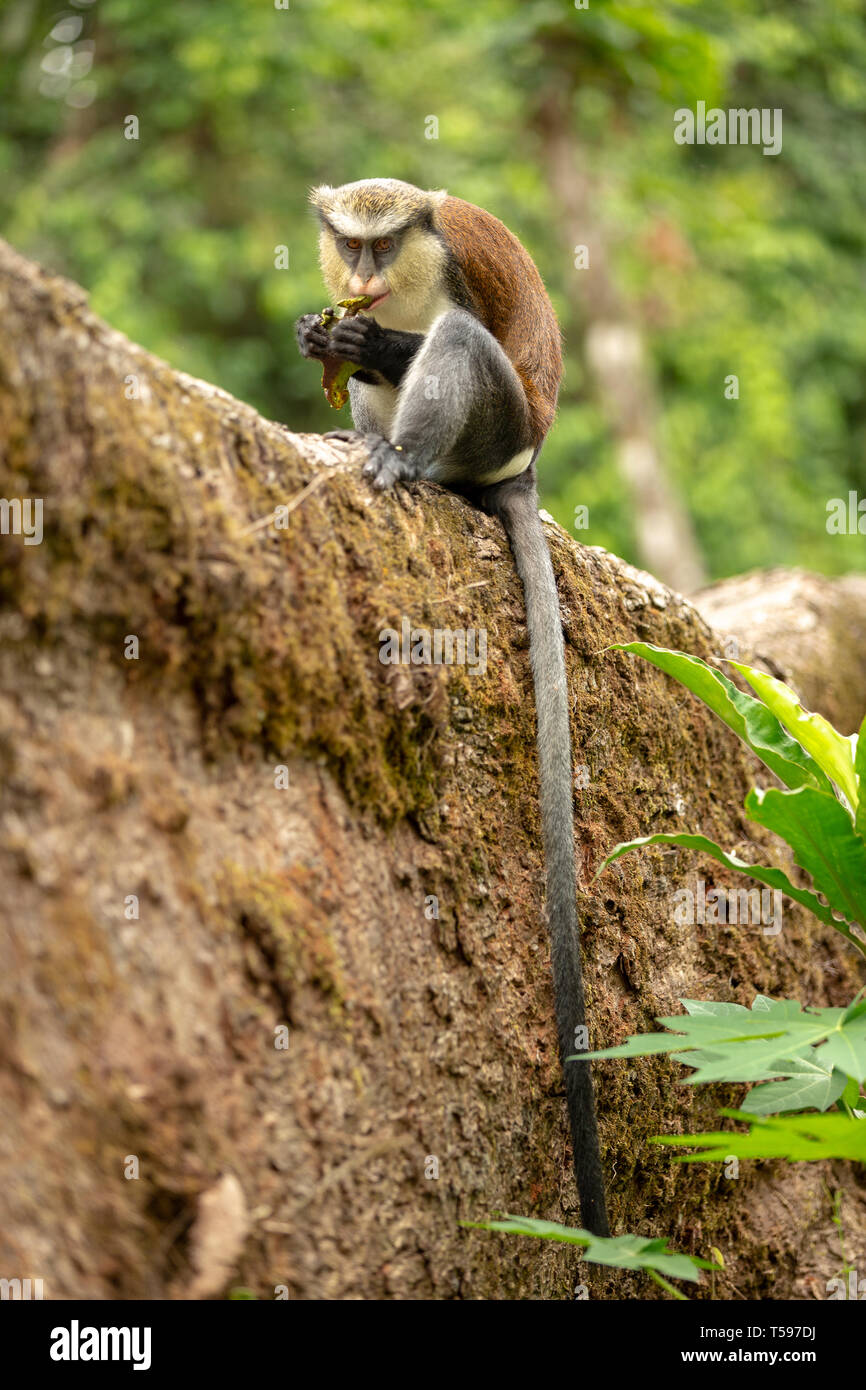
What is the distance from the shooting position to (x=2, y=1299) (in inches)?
79.4

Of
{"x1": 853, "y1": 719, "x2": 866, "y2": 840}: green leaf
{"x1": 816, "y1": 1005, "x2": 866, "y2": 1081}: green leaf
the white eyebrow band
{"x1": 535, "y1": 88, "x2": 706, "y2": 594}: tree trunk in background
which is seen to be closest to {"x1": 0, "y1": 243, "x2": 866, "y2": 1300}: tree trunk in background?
{"x1": 853, "y1": 719, "x2": 866, "y2": 840}: green leaf

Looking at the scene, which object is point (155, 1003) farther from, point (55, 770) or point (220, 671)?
point (220, 671)

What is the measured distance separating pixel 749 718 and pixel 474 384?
1.34 meters

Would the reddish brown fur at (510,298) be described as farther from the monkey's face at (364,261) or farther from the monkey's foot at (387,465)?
the monkey's foot at (387,465)

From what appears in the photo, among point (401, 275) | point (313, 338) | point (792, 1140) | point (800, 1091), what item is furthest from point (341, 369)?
point (792, 1140)

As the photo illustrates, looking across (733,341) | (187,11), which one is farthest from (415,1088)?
(733,341)

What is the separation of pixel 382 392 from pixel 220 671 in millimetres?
2160

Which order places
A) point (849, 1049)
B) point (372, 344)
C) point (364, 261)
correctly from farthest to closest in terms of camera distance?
1. point (364, 261)
2. point (372, 344)
3. point (849, 1049)

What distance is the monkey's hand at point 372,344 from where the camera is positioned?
13.1ft

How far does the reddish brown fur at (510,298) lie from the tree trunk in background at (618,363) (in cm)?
759

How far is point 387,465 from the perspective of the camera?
133 inches

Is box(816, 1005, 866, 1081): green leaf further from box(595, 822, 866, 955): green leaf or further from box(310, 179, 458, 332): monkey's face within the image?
box(310, 179, 458, 332): monkey's face

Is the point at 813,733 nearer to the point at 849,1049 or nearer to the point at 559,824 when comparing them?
the point at 559,824

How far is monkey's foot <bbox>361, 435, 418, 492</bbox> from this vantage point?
10.9 feet
